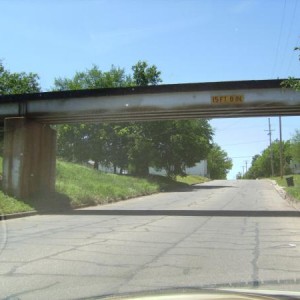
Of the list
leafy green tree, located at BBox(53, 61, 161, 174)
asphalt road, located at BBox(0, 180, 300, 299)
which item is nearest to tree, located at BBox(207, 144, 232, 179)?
leafy green tree, located at BBox(53, 61, 161, 174)

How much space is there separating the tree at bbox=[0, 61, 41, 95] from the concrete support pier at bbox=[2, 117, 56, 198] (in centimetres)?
1423

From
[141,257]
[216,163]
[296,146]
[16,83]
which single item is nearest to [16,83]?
[16,83]

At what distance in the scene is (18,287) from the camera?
685 centimetres

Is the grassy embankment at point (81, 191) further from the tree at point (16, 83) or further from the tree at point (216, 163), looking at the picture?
the tree at point (216, 163)

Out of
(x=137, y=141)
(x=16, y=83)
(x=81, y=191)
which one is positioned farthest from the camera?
(x=137, y=141)

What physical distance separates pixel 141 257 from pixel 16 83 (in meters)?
33.9

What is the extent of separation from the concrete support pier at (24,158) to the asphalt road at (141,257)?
25.4 ft

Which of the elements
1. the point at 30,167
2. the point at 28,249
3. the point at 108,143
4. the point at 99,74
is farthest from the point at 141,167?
the point at 28,249

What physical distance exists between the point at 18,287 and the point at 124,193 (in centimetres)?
2761

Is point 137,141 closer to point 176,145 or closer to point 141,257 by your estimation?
point 176,145

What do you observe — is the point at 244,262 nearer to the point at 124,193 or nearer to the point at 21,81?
the point at 124,193

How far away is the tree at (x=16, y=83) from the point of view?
39500 millimetres

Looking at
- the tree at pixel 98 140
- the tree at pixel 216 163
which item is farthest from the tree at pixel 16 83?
the tree at pixel 216 163

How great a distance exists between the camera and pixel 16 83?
1602 inches
